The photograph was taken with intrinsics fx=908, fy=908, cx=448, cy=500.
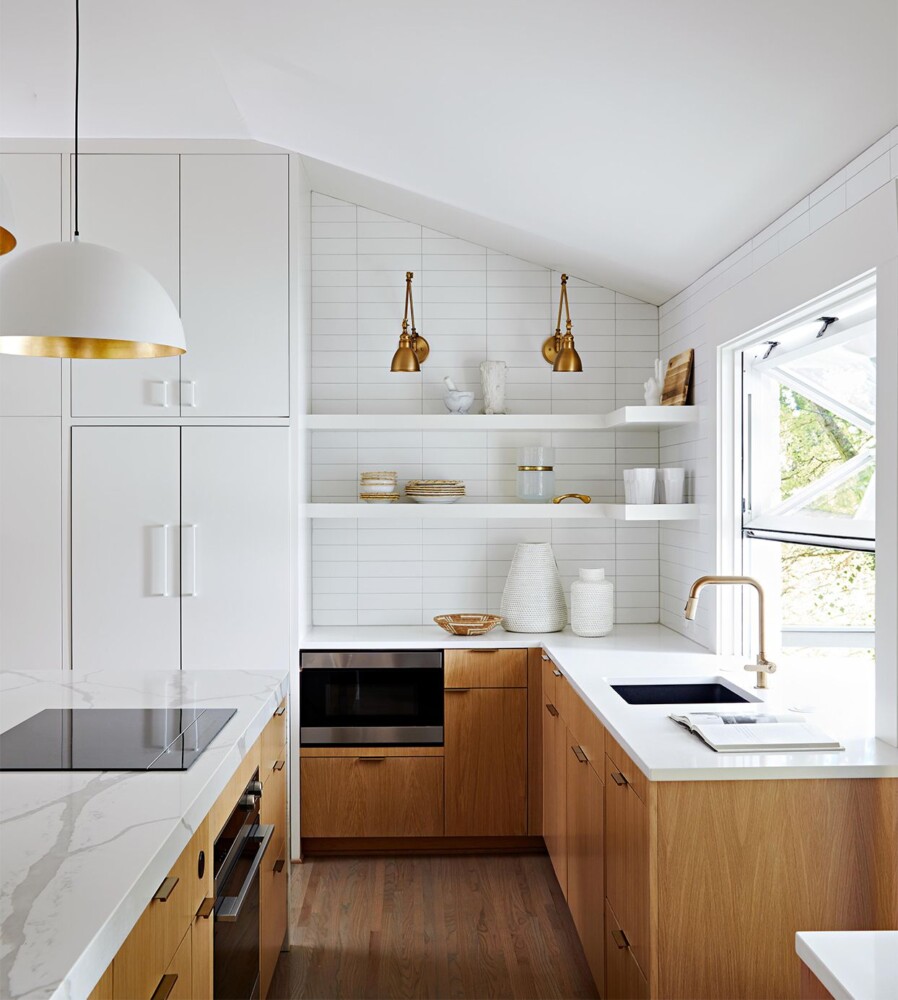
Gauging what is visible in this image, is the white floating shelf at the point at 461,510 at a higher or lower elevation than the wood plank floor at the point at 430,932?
higher

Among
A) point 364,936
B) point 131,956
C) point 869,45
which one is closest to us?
point 131,956

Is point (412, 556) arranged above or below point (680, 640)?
above

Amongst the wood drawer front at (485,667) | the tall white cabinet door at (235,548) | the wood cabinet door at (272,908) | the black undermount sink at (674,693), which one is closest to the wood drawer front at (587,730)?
the black undermount sink at (674,693)

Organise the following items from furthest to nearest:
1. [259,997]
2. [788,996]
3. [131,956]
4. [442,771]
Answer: [442,771] < [259,997] < [788,996] < [131,956]

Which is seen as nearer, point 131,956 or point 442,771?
point 131,956

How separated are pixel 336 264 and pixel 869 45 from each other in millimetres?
2703

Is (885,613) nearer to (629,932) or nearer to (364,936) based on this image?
(629,932)

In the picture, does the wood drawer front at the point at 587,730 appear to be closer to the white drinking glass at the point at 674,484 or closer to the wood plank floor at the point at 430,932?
the wood plank floor at the point at 430,932

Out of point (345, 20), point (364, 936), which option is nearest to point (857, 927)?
point (364, 936)

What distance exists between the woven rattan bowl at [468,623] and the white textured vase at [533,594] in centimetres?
9

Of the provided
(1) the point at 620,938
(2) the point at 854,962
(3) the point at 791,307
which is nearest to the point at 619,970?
(1) the point at 620,938

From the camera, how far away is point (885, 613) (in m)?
2.12

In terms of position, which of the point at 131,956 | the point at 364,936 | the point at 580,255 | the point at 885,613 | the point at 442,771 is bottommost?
the point at 364,936

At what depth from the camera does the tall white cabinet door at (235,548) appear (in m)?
3.59
